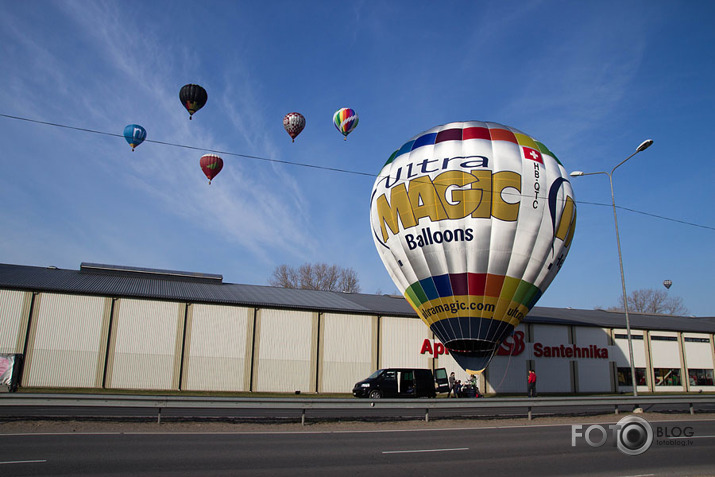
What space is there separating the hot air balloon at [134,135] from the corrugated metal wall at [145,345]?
9572 mm

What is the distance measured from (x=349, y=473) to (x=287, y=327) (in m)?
26.1

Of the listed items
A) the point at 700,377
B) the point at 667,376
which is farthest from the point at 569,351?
the point at 700,377

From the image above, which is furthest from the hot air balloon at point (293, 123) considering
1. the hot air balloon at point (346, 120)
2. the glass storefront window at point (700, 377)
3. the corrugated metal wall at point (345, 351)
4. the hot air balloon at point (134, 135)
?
the glass storefront window at point (700, 377)

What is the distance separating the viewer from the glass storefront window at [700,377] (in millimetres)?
47500

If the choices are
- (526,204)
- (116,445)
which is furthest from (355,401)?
(526,204)

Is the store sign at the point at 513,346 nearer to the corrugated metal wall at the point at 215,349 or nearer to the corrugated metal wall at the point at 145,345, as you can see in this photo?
the corrugated metal wall at the point at 215,349

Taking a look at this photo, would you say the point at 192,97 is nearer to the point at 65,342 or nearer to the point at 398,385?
the point at 65,342

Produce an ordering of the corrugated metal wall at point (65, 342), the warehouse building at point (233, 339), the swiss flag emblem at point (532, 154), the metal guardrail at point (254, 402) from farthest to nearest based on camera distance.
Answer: the warehouse building at point (233, 339) < the corrugated metal wall at point (65, 342) < the swiss flag emblem at point (532, 154) < the metal guardrail at point (254, 402)

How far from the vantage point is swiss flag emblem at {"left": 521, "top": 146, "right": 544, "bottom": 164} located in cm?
2584

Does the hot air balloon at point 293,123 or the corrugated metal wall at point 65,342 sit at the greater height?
the hot air balloon at point 293,123

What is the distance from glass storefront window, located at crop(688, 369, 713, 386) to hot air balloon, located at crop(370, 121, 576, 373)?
100.0 ft

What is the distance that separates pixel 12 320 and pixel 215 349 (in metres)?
11.3

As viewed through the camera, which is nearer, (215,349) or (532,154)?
(532,154)

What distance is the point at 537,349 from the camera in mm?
41438
